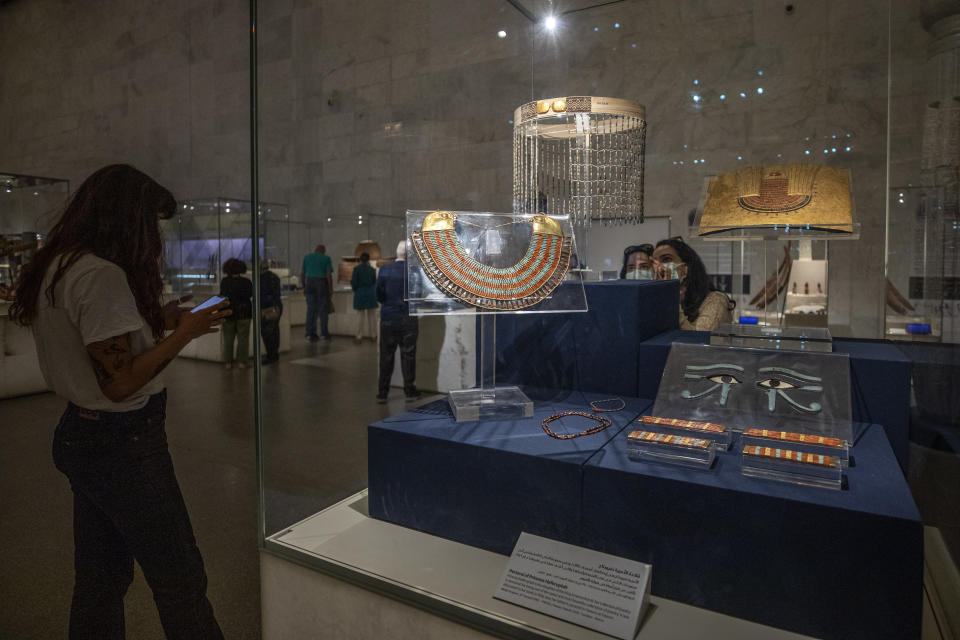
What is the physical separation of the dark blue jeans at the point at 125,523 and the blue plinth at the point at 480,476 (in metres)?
0.47

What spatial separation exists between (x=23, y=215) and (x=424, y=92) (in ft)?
4.37

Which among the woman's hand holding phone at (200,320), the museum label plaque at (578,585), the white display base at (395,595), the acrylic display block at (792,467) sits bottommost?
the white display base at (395,595)

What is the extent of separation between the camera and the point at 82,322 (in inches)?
45.2

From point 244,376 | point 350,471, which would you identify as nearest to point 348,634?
point 350,471

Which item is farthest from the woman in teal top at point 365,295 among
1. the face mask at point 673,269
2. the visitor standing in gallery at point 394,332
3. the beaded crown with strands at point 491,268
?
the face mask at point 673,269

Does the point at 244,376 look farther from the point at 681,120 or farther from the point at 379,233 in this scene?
the point at 681,120

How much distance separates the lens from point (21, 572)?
1936mm

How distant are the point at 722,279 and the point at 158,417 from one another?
6.80 feet

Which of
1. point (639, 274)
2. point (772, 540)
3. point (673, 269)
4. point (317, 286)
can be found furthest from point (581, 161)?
point (772, 540)

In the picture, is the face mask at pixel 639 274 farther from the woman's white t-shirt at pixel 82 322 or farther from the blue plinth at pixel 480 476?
the woman's white t-shirt at pixel 82 322

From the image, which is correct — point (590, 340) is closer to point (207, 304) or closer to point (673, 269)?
point (673, 269)

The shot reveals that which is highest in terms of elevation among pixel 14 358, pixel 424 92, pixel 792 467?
pixel 424 92

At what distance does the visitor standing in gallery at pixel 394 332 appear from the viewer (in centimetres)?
176

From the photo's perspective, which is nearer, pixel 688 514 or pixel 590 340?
pixel 688 514
